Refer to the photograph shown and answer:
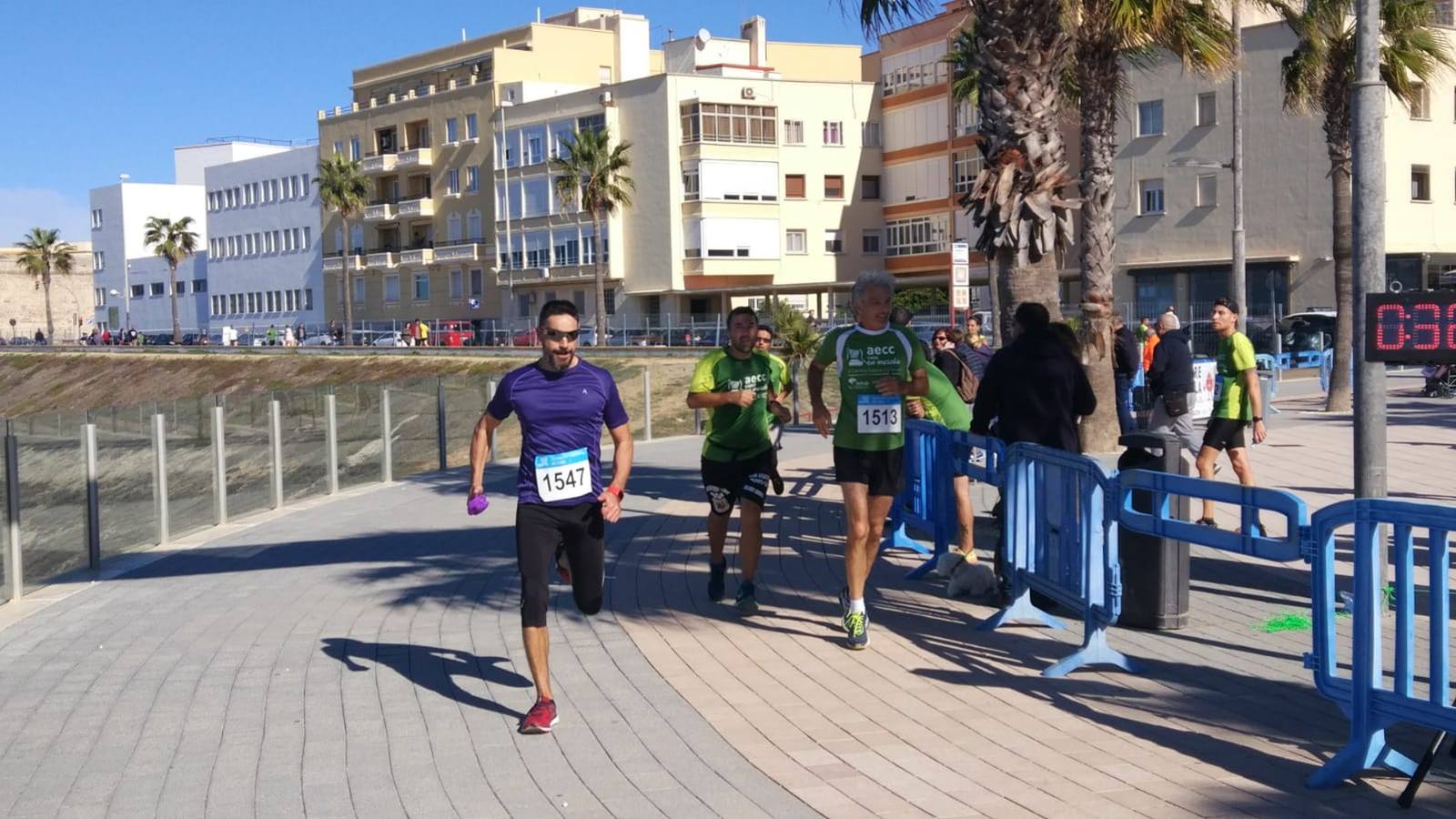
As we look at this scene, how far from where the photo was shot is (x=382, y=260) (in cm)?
8450

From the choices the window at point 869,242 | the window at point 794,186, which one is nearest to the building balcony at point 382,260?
the window at point 794,186

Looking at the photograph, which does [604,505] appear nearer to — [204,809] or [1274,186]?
[204,809]

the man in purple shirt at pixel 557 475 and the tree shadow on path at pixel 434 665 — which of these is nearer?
the man in purple shirt at pixel 557 475

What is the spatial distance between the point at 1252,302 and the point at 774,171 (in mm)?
24001

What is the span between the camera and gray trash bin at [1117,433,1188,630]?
8.19 metres

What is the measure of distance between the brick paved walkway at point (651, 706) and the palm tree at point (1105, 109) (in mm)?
6349

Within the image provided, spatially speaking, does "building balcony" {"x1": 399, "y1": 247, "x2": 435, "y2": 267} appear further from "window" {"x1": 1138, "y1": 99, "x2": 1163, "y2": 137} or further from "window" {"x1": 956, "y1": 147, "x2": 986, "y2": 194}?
"window" {"x1": 1138, "y1": 99, "x2": 1163, "y2": 137}

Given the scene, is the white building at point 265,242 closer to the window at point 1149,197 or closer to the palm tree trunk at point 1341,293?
the window at point 1149,197

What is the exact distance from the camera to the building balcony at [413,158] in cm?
8188

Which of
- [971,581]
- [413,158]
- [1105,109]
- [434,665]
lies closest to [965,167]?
[413,158]

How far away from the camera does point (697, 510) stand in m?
14.7

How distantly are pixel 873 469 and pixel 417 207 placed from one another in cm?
7725

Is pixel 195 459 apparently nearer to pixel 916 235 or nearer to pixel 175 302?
pixel 916 235

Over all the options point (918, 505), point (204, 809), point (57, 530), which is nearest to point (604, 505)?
point (204, 809)
